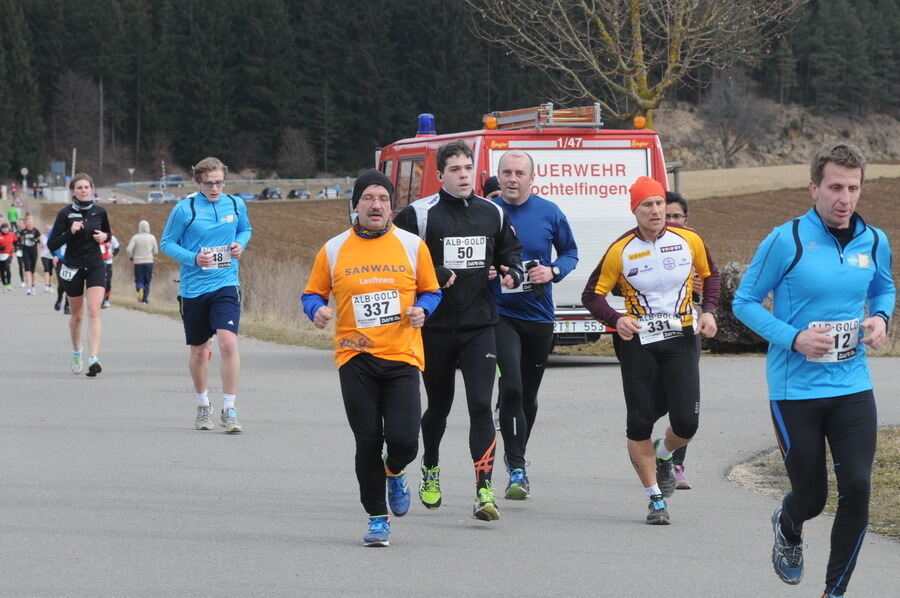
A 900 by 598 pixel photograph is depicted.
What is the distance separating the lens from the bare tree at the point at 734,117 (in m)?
133

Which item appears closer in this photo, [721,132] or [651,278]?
[651,278]

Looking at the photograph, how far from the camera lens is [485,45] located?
142375mm

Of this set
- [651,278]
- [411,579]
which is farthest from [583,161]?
[411,579]

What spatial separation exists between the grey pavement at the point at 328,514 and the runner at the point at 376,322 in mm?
464

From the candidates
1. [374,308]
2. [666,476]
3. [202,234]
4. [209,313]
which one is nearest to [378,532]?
[374,308]

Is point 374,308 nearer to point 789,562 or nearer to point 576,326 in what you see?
point 789,562

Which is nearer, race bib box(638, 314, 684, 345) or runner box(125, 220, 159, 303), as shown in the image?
race bib box(638, 314, 684, 345)

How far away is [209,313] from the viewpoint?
1111 centimetres

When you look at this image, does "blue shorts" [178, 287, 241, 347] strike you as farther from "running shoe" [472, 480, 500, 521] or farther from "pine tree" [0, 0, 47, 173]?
"pine tree" [0, 0, 47, 173]

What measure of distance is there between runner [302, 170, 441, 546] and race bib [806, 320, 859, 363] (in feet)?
6.93

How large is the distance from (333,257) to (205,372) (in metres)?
4.50

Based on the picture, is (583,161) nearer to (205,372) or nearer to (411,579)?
(205,372)

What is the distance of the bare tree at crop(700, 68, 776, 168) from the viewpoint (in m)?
133

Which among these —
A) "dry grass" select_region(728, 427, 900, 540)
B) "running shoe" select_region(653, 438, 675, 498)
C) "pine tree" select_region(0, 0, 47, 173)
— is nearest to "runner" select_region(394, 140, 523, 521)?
"running shoe" select_region(653, 438, 675, 498)
